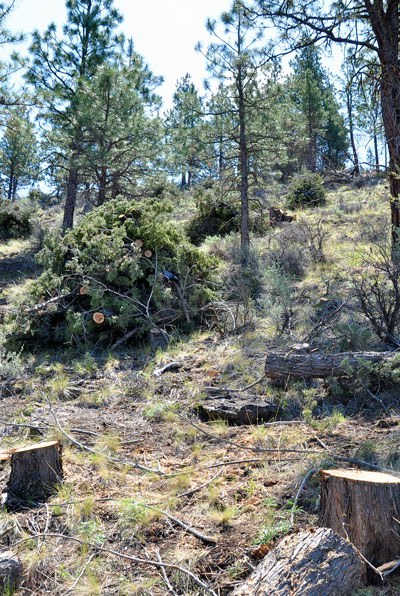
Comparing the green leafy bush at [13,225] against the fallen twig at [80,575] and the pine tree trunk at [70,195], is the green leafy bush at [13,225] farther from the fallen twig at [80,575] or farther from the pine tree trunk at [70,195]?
the fallen twig at [80,575]

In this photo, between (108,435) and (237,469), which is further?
(108,435)

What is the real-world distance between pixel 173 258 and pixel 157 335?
1586mm

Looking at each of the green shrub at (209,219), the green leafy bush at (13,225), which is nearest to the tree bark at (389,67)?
the green shrub at (209,219)

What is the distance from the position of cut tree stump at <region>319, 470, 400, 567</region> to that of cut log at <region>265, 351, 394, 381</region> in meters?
2.35

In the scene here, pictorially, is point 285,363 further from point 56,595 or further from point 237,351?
point 56,595

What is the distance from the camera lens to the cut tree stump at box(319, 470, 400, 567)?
2.75 m

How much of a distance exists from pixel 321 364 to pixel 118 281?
4.16 m

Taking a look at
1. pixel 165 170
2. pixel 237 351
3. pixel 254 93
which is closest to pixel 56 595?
pixel 237 351

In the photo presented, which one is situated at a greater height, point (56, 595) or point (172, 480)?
point (172, 480)

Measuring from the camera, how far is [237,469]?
157 inches

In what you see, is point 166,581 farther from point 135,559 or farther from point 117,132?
point 117,132

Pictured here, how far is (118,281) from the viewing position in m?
8.55

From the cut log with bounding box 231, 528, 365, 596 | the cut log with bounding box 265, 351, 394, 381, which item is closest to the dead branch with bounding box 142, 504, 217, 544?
the cut log with bounding box 231, 528, 365, 596

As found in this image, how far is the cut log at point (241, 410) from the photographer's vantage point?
5055mm
